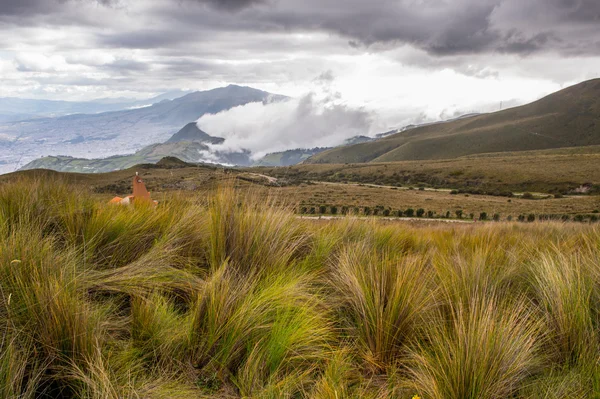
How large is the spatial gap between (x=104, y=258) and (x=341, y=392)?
2.33 m

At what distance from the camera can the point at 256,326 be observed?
7.25 feet

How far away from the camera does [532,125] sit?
184750mm

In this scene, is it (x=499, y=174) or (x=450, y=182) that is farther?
(x=450, y=182)

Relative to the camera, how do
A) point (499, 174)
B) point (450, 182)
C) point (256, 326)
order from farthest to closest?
point (450, 182)
point (499, 174)
point (256, 326)

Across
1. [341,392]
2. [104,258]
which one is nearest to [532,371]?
[341,392]

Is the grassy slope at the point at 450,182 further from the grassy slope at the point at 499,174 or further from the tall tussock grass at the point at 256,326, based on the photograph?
the tall tussock grass at the point at 256,326

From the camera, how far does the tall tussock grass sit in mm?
1784

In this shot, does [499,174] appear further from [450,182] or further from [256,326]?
[256,326]

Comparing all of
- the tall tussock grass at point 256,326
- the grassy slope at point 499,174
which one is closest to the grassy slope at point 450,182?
the grassy slope at point 499,174

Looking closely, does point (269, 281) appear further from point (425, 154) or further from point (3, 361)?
point (425, 154)

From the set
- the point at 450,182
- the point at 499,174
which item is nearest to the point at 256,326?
the point at 450,182

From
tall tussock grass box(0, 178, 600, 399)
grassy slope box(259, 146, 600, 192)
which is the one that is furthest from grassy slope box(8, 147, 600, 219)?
tall tussock grass box(0, 178, 600, 399)

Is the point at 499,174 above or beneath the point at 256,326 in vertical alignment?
beneath

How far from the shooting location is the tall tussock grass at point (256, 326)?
1784 millimetres
